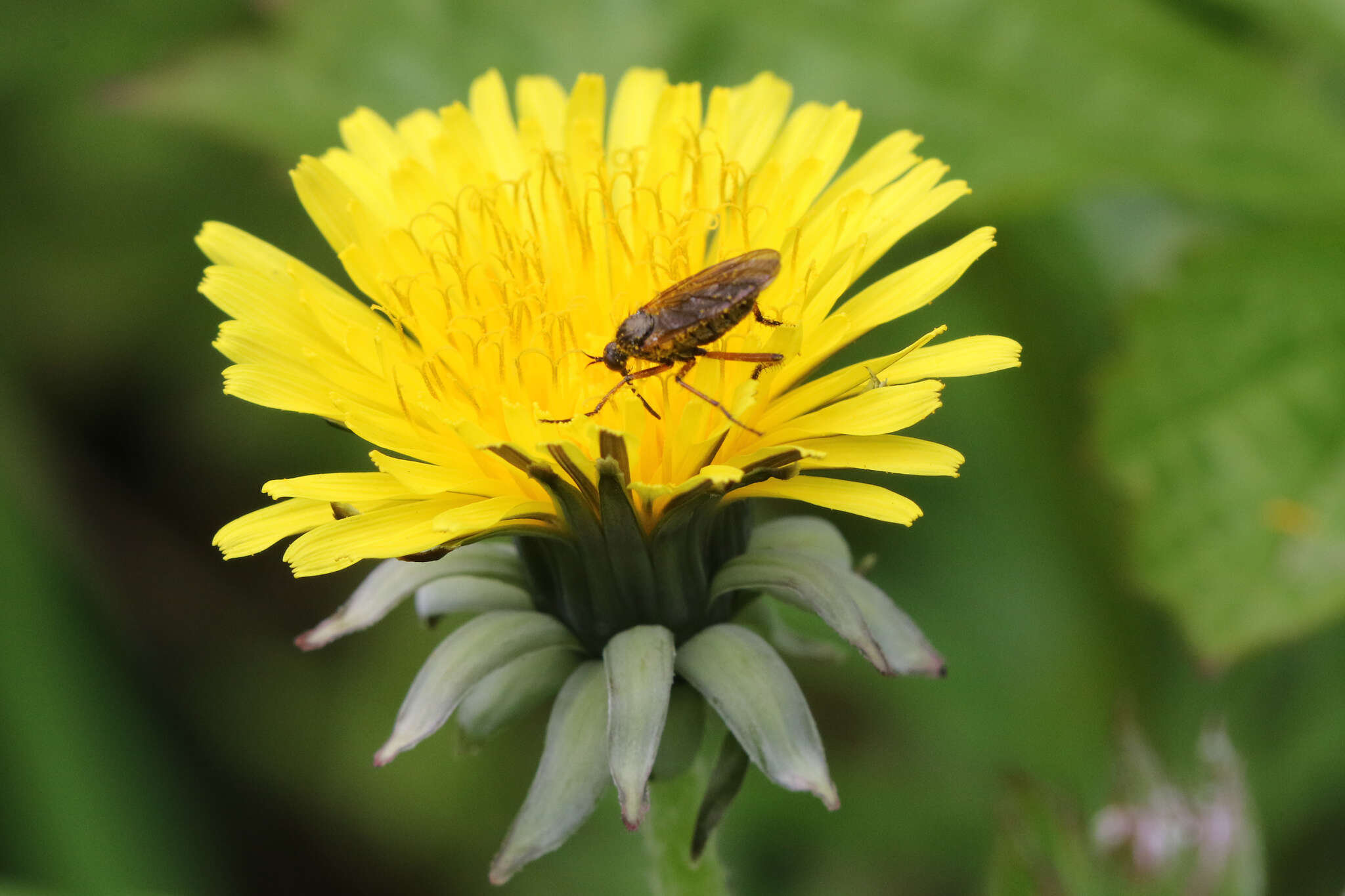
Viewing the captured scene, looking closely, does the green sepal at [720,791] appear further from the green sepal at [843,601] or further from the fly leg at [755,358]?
the fly leg at [755,358]

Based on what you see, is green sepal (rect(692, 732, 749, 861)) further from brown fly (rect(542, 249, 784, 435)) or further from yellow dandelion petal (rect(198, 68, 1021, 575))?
brown fly (rect(542, 249, 784, 435))

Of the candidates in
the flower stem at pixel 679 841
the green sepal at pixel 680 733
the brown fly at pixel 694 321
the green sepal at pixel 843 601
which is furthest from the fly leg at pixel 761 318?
the flower stem at pixel 679 841

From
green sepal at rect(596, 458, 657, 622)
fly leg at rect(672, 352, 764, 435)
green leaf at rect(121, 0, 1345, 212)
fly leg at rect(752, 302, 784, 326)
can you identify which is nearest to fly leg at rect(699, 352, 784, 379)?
fly leg at rect(672, 352, 764, 435)

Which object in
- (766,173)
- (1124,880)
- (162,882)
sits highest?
(766,173)

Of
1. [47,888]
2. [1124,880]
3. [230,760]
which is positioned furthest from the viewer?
[230,760]

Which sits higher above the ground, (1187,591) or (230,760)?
(1187,591)

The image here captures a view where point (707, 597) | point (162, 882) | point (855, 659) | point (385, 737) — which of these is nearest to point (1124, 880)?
point (855, 659)

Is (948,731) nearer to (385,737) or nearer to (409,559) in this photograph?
(385,737)
